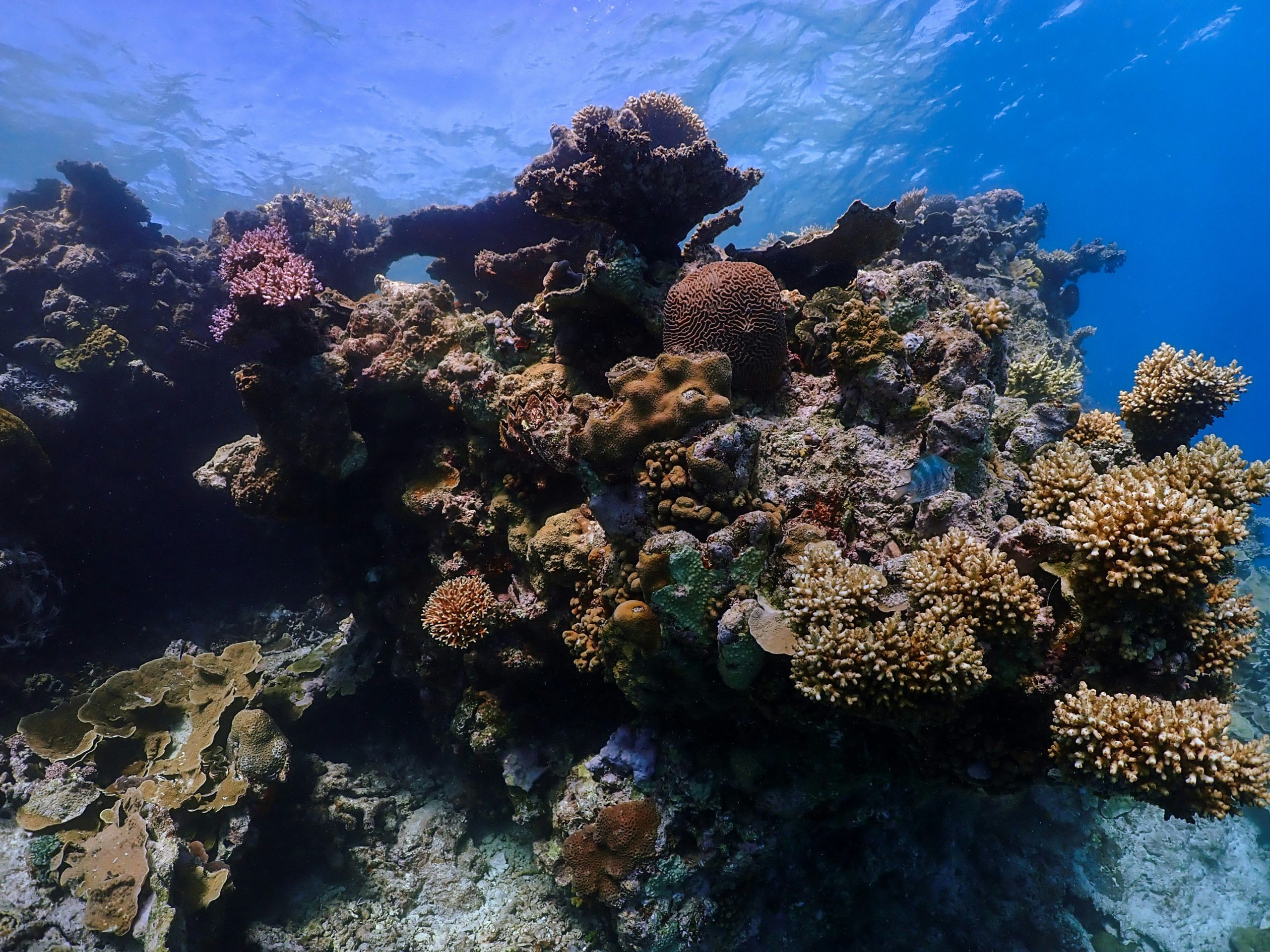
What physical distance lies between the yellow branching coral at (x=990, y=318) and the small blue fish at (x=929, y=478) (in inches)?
80.6

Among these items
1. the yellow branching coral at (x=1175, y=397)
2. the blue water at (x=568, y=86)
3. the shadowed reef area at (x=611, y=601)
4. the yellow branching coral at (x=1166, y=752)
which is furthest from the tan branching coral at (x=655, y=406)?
the blue water at (x=568, y=86)

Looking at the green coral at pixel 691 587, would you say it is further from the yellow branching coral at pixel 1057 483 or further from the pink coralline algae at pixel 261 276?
the pink coralline algae at pixel 261 276

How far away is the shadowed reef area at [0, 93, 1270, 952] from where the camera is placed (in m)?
3.64

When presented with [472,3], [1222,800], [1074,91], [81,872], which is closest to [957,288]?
[1222,800]

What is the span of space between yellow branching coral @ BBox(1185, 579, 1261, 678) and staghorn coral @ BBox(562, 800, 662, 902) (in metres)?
4.35

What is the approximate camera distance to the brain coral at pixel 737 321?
490cm

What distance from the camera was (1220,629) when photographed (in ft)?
11.7

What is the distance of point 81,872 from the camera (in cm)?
566

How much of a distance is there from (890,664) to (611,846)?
3425 mm

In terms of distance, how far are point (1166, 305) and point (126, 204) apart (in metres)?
153

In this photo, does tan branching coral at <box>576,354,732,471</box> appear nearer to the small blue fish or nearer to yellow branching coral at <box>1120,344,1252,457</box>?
the small blue fish

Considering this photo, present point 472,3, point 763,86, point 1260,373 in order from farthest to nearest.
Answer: point 1260,373 → point 763,86 → point 472,3

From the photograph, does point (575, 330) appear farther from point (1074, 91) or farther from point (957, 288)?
point (1074, 91)

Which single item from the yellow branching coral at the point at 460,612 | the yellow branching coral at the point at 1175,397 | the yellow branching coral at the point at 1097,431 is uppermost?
the yellow branching coral at the point at 1175,397
